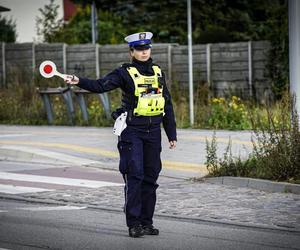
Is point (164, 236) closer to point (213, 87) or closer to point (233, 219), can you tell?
point (233, 219)

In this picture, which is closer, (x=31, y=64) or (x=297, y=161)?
(x=297, y=161)

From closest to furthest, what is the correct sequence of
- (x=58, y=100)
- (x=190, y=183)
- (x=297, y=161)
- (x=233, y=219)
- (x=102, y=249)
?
(x=102, y=249) < (x=233, y=219) < (x=297, y=161) < (x=190, y=183) < (x=58, y=100)

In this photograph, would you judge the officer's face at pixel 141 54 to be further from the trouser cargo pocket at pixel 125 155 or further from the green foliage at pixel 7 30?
the green foliage at pixel 7 30

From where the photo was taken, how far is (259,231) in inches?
361

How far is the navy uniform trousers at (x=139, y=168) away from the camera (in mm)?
8828

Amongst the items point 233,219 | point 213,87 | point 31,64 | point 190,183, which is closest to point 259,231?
point 233,219

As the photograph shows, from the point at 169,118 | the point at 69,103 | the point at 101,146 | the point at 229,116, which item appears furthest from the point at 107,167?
the point at 69,103

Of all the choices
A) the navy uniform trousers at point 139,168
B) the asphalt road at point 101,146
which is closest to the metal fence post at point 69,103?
the asphalt road at point 101,146

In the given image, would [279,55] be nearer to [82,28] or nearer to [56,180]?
[56,180]

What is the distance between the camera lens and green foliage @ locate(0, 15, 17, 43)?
4078 centimetres

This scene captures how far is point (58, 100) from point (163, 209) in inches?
537

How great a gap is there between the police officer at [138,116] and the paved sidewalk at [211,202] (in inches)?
49.0

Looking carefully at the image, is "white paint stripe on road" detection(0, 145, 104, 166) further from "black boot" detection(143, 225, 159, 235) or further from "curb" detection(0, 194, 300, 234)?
"black boot" detection(143, 225, 159, 235)

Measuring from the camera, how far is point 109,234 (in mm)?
8984
